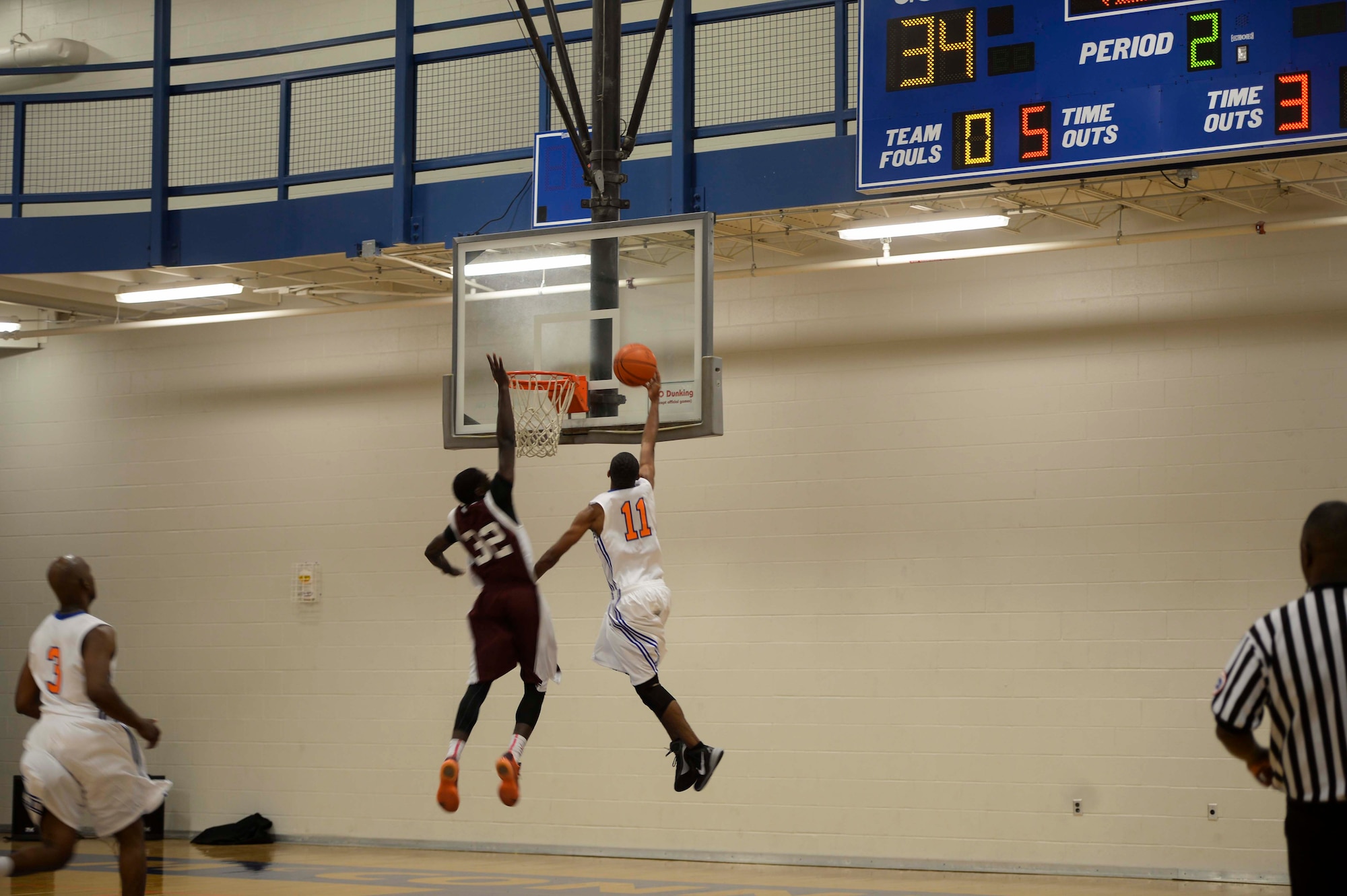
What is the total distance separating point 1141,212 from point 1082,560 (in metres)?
2.93

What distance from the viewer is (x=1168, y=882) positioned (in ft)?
34.3

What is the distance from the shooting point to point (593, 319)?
8430 millimetres

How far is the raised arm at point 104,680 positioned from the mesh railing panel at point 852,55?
261 inches

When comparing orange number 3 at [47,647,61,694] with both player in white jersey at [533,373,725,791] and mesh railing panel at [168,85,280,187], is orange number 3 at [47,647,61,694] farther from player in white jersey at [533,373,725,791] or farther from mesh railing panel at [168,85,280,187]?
mesh railing panel at [168,85,280,187]

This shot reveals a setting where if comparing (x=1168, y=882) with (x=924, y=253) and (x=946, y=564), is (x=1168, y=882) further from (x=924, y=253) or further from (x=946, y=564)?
(x=924, y=253)

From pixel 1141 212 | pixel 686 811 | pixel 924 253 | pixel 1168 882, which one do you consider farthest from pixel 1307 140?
pixel 686 811

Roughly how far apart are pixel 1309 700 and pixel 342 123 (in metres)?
11.4

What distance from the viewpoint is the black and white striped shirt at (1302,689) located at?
12.6 ft

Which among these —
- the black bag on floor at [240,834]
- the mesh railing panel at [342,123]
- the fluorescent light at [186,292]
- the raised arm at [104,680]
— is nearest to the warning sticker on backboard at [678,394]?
the raised arm at [104,680]

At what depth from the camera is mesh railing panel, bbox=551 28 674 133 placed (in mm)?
11720

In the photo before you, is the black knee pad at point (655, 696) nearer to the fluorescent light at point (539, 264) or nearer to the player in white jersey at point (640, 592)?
the player in white jersey at point (640, 592)

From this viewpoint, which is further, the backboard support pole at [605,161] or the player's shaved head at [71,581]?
the backboard support pole at [605,161]

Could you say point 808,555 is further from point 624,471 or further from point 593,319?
point 624,471

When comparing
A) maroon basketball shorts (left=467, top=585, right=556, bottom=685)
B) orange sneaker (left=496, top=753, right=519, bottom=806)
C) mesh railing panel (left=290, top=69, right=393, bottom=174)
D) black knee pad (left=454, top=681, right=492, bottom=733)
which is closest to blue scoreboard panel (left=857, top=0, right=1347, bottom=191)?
maroon basketball shorts (left=467, top=585, right=556, bottom=685)
